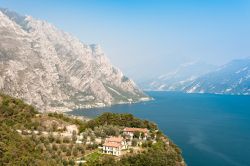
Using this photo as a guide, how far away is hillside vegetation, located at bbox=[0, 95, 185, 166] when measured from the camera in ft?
183

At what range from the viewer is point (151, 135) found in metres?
84.1

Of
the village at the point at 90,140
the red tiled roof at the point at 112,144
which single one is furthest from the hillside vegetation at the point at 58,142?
the red tiled roof at the point at 112,144

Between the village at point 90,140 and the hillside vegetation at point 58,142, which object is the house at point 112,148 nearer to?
the village at point 90,140

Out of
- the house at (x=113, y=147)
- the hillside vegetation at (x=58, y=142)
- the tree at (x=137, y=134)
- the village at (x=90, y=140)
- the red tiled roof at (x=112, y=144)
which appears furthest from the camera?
the tree at (x=137, y=134)

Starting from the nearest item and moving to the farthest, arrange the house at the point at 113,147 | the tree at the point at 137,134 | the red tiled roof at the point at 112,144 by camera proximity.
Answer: the house at the point at 113,147, the red tiled roof at the point at 112,144, the tree at the point at 137,134

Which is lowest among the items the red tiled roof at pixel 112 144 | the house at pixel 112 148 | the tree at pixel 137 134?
the house at pixel 112 148

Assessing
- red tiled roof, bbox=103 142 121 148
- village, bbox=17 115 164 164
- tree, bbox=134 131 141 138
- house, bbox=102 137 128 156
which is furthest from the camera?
tree, bbox=134 131 141 138

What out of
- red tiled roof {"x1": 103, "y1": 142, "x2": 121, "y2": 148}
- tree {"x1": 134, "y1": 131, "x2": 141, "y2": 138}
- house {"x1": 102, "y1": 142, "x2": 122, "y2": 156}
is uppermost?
tree {"x1": 134, "y1": 131, "x2": 141, "y2": 138}

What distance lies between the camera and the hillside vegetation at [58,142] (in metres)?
55.9

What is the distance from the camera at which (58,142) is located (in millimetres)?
69438

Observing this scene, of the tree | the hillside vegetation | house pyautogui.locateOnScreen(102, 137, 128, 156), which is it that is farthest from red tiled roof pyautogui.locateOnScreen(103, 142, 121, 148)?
the tree

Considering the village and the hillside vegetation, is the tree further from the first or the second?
the hillside vegetation

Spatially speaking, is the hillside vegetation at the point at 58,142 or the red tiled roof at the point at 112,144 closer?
the hillside vegetation at the point at 58,142

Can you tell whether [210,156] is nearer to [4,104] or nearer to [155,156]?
[155,156]
